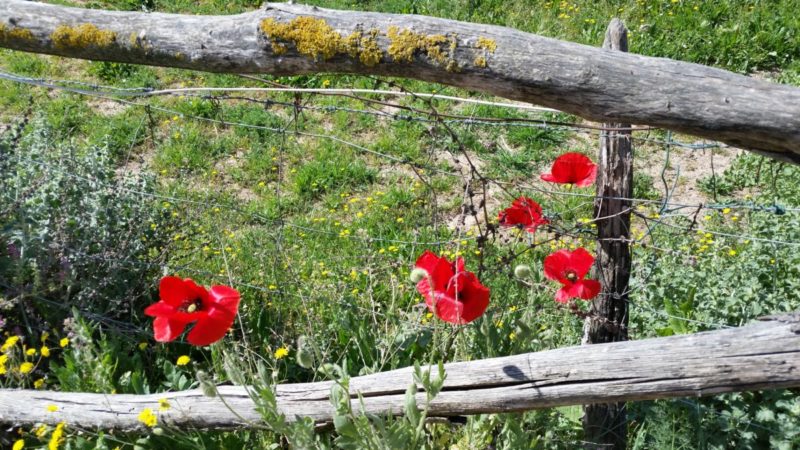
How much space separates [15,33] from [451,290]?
59.0 inches

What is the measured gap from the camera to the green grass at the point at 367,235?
261 centimetres

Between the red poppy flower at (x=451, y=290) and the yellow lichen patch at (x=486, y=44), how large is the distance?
58cm

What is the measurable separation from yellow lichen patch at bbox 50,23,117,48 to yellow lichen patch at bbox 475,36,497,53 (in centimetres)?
105

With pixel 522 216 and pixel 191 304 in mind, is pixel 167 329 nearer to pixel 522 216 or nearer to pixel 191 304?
pixel 191 304

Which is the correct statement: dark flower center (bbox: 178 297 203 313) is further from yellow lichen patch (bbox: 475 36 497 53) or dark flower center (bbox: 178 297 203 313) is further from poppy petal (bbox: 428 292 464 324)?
yellow lichen patch (bbox: 475 36 497 53)

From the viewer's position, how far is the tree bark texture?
160 centimetres

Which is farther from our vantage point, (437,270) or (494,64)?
(437,270)

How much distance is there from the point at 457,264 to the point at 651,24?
14.8ft

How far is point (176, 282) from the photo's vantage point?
6.50 ft

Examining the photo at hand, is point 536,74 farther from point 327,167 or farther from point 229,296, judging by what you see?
point 327,167

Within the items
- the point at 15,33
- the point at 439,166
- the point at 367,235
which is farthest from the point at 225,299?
the point at 439,166

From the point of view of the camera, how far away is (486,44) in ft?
5.66

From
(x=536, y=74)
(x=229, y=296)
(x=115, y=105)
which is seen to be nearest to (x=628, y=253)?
(x=536, y=74)

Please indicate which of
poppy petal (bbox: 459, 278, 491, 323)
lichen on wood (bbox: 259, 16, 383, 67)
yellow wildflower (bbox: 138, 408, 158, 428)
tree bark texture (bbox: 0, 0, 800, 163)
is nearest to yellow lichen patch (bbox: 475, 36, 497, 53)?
tree bark texture (bbox: 0, 0, 800, 163)
